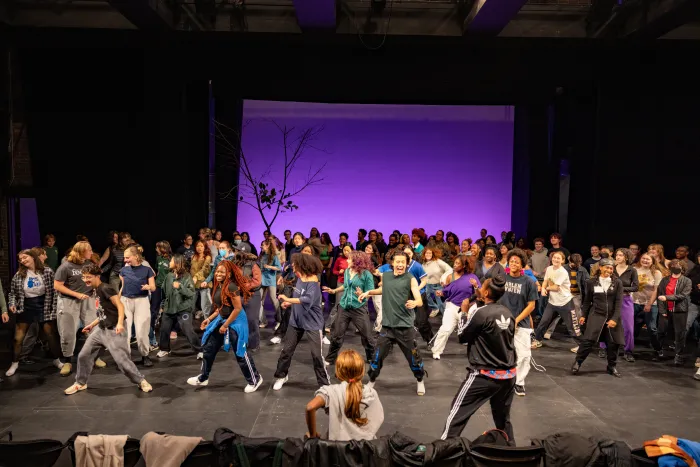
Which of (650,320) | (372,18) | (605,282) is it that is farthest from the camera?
(372,18)

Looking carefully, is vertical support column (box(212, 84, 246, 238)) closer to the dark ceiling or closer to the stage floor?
the dark ceiling

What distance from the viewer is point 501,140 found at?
48.9 ft

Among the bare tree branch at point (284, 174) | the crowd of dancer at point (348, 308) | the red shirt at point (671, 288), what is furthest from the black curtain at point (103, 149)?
the red shirt at point (671, 288)

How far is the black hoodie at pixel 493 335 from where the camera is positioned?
4.39 metres

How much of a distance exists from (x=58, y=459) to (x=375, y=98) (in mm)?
10581

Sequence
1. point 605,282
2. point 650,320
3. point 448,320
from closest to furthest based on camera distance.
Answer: point 605,282 < point 448,320 < point 650,320

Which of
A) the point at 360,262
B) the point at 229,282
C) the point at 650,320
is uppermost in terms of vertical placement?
the point at 360,262

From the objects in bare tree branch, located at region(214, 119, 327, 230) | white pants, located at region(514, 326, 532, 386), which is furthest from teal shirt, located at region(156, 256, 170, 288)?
bare tree branch, located at region(214, 119, 327, 230)

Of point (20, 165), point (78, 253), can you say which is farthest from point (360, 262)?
point (20, 165)

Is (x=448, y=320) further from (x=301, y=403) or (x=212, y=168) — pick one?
(x=212, y=168)

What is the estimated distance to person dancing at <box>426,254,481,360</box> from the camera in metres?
7.68

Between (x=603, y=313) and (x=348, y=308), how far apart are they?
10.6 feet

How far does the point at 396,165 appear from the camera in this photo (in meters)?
14.9

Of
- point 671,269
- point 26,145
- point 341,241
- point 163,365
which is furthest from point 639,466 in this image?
point 26,145
